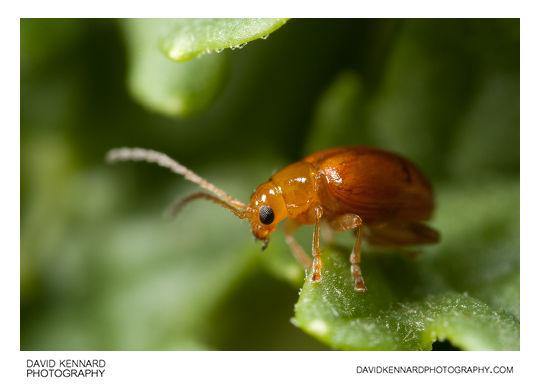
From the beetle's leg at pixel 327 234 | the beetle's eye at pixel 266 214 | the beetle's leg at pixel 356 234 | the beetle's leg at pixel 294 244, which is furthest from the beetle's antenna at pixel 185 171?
the beetle's leg at pixel 327 234

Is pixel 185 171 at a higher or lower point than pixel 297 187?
higher

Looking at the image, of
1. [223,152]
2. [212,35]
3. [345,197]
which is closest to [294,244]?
[345,197]

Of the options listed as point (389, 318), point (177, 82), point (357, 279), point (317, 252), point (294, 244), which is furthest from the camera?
point (294, 244)

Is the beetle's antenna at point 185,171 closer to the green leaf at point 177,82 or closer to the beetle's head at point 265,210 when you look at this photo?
the beetle's head at point 265,210

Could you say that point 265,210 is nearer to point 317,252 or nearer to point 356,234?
point 317,252

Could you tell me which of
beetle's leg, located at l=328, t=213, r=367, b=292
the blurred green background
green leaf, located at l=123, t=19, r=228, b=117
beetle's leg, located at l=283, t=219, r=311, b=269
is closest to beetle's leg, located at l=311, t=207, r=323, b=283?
beetle's leg, located at l=328, t=213, r=367, b=292
